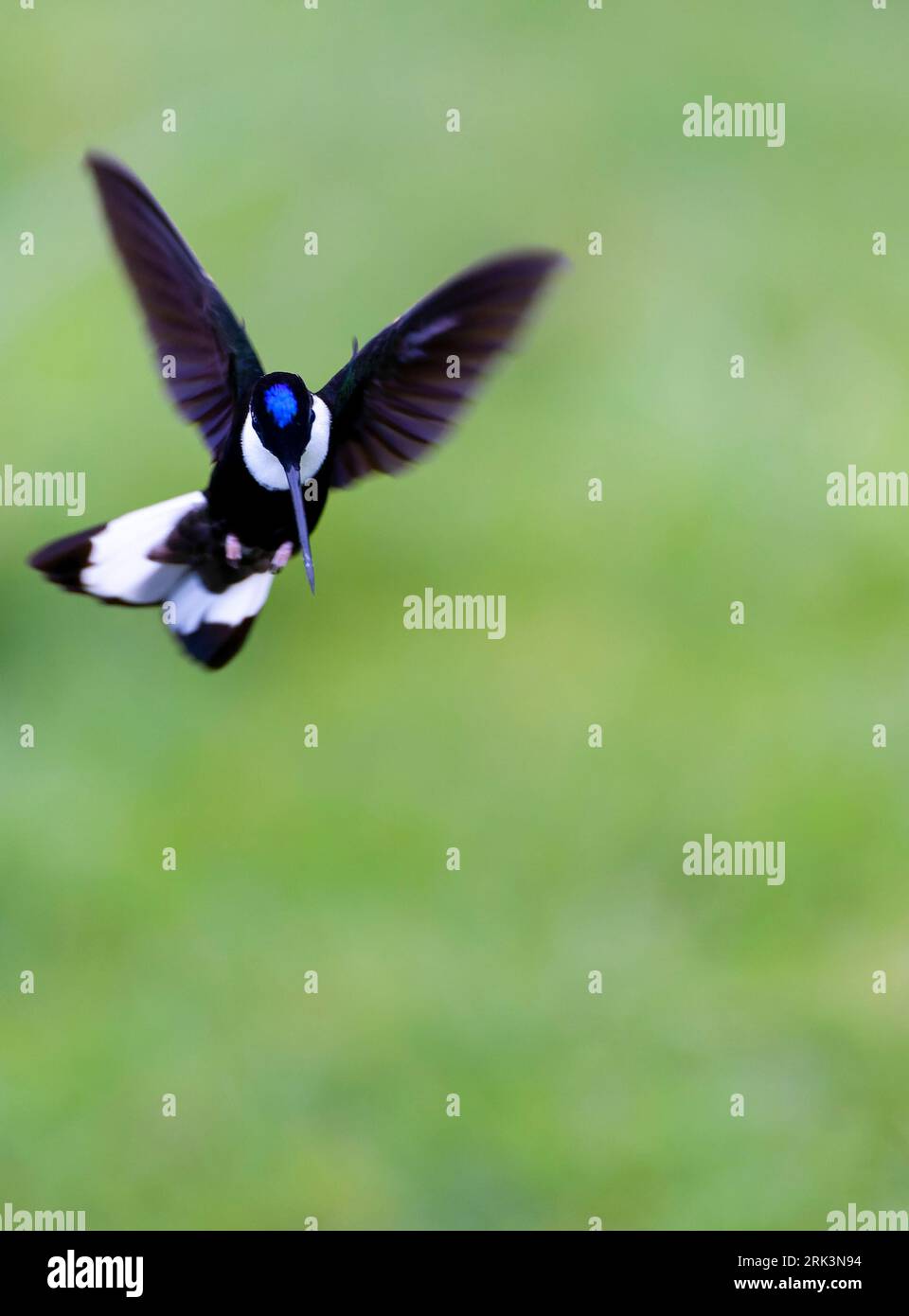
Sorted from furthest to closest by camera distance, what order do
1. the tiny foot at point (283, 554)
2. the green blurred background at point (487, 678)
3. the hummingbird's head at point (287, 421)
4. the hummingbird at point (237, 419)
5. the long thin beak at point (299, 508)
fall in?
1. the green blurred background at point (487, 678)
2. the tiny foot at point (283, 554)
3. the hummingbird at point (237, 419)
4. the hummingbird's head at point (287, 421)
5. the long thin beak at point (299, 508)

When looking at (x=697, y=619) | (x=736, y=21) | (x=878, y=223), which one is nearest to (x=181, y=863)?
(x=697, y=619)

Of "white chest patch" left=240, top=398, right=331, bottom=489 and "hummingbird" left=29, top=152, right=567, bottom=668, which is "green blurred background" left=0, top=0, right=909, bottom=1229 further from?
"white chest patch" left=240, top=398, right=331, bottom=489

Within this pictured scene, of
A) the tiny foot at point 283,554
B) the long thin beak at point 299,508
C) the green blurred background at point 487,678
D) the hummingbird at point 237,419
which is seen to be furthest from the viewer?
the green blurred background at point 487,678

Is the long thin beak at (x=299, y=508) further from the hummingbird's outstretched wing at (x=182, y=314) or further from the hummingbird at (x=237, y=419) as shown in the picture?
the hummingbird's outstretched wing at (x=182, y=314)

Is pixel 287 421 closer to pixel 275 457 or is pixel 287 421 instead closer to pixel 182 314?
pixel 275 457

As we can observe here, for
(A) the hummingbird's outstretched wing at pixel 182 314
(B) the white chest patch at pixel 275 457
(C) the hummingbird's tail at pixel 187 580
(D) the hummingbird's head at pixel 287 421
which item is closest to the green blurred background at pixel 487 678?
(A) the hummingbird's outstretched wing at pixel 182 314

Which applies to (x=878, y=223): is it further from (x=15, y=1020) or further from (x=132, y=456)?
(x=15, y=1020)
